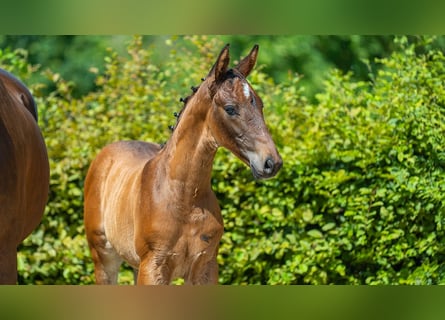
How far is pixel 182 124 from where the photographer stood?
328 cm

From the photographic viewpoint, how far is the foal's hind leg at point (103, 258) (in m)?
4.01

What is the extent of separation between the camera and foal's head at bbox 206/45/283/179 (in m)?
2.91

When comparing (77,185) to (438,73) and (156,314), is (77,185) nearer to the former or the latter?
(438,73)

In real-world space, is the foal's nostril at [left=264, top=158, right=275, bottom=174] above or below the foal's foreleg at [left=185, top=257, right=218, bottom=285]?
above

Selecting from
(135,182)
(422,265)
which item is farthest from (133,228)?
(422,265)

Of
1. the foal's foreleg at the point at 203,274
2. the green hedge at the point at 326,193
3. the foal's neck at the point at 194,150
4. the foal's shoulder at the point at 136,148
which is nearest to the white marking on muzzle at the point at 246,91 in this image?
the foal's neck at the point at 194,150

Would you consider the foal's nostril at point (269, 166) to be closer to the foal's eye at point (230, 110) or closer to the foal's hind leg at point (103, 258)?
the foal's eye at point (230, 110)

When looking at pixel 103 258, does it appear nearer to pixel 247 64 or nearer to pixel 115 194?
pixel 115 194

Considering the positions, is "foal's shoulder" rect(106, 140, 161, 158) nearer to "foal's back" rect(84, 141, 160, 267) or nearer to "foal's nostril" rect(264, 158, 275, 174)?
"foal's back" rect(84, 141, 160, 267)

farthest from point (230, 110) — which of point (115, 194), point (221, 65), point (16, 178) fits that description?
point (16, 178)

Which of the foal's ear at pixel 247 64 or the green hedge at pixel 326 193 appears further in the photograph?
the green hedge at pixel 326 193

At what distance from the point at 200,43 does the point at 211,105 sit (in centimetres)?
309

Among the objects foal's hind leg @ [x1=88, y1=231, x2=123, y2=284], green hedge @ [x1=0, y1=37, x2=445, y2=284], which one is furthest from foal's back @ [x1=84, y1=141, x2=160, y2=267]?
green hedge @ [x1=0, y1=37, x2=445, y2=284]

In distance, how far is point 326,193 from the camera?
17.2 ft
